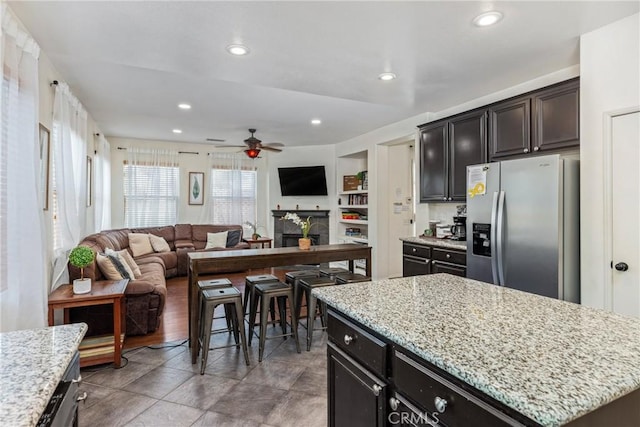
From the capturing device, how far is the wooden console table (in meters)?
2.88

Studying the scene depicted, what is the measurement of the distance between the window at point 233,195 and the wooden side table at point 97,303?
4514 millimetres

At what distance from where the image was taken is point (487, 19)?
85.1 inches

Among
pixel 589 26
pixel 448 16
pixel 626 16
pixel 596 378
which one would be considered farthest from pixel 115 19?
pixel 626 16

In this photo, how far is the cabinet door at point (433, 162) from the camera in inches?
165

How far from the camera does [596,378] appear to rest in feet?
2.72

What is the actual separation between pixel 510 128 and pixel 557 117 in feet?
1.48

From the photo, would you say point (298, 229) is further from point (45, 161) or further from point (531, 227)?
point (531, 227)

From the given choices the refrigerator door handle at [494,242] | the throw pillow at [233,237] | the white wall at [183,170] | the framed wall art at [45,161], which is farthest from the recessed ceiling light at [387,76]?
the white wall at [183,170]

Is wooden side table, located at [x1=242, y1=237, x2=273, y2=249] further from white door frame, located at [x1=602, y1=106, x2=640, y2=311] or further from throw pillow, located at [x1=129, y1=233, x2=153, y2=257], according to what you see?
white door frame, located at [x1=602, y1=106, x2=640, y2=311]

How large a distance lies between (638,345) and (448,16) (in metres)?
1.97

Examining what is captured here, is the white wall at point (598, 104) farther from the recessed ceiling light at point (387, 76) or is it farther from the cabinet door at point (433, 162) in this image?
the cabinet door at point (433, 162)

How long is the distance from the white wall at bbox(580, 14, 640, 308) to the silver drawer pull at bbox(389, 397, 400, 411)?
6.89ft

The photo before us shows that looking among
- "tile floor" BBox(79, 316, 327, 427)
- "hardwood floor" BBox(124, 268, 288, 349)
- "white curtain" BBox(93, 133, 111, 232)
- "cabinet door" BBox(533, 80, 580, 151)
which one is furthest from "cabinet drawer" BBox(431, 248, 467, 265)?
"white curtain" BBox(93, 133, 111, 232)

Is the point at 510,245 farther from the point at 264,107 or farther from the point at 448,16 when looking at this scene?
the point at 264,107
